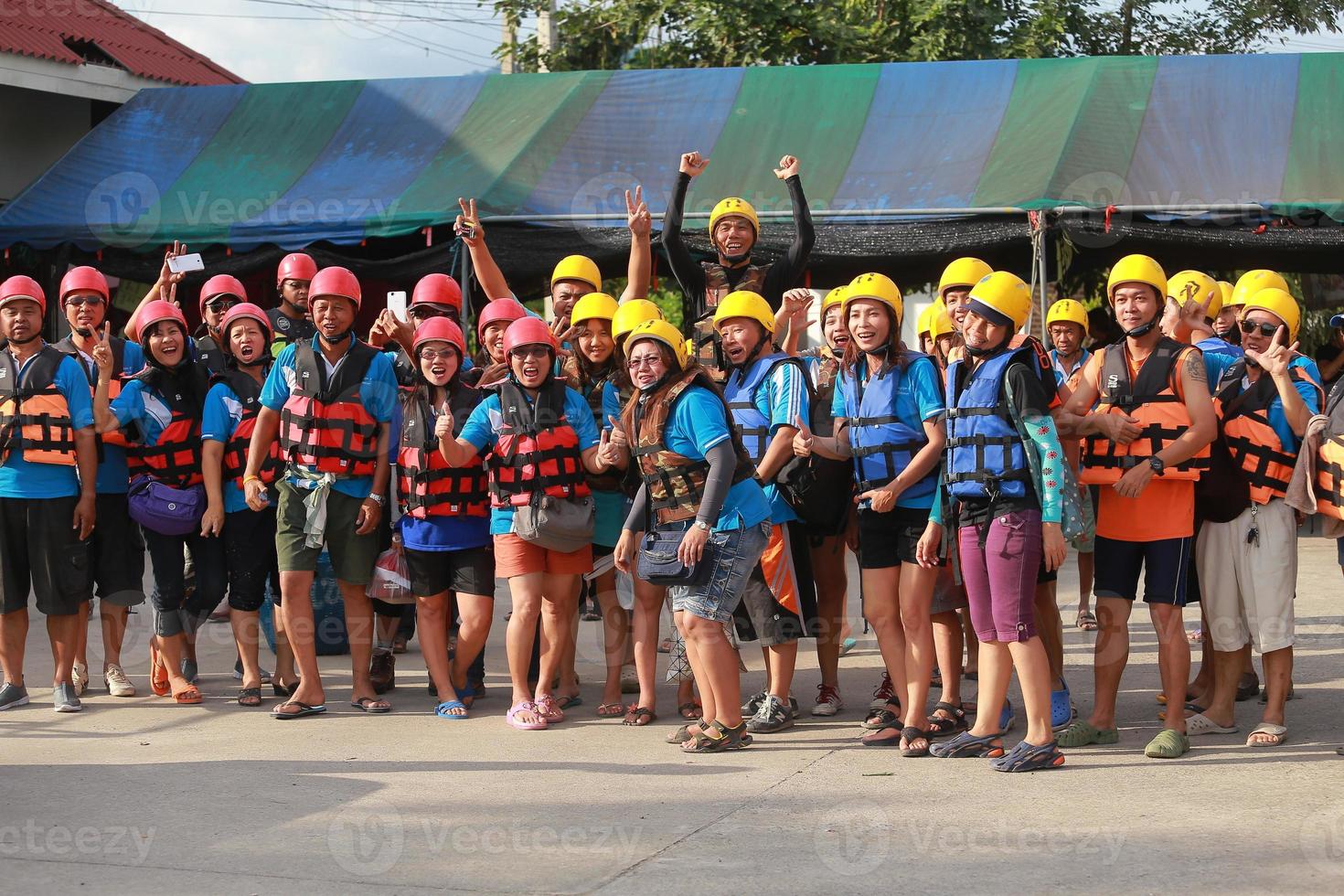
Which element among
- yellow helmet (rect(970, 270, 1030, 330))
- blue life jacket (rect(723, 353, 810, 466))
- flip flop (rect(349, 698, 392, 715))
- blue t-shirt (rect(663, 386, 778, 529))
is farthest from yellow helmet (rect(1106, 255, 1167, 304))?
flip flop (rect(349, 698, 392, 715))

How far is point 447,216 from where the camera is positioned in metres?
11.1

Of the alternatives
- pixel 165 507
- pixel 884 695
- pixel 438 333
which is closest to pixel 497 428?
pixel 438 333

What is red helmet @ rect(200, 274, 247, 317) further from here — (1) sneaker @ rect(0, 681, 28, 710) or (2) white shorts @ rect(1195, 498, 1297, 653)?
(2) white shorts @ rect(1195, 498, 1297, 653)

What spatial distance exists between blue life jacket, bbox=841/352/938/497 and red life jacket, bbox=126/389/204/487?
3211 millimetres

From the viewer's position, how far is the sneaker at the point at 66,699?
6867 mm

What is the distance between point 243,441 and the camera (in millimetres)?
7047

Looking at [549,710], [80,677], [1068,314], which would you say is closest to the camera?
[549,710]

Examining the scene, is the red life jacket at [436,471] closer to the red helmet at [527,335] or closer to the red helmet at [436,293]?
the red helmet at [527,335]

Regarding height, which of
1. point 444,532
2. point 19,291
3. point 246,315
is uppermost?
point 19,291

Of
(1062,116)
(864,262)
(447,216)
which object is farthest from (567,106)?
(1062,116)

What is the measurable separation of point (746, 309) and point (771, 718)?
178cm

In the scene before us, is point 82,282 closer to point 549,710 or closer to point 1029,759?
point 549,710

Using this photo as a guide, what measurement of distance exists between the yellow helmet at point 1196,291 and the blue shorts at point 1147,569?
1.13 metres

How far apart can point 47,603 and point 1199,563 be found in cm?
520
